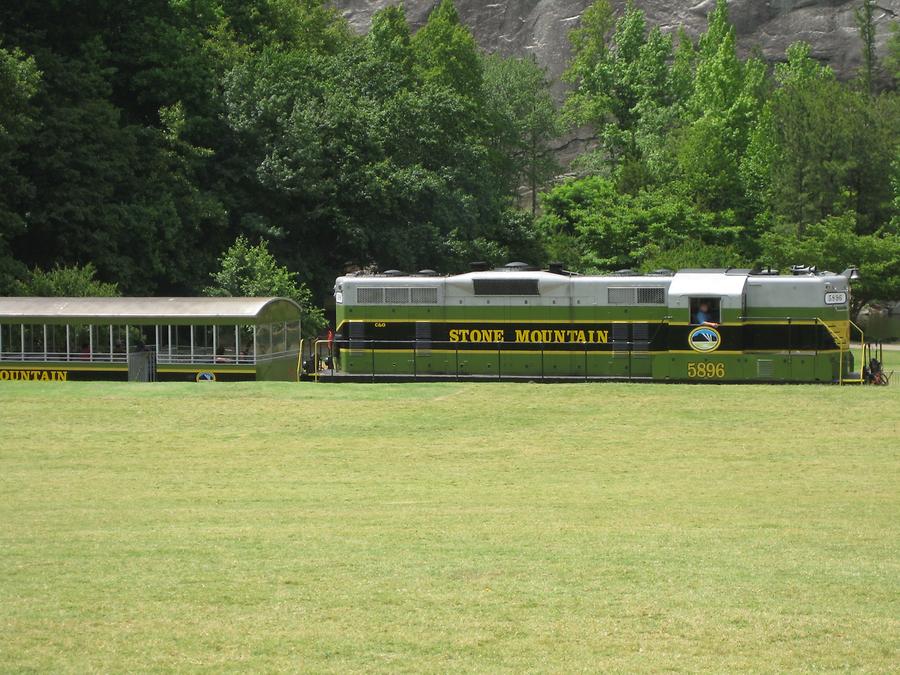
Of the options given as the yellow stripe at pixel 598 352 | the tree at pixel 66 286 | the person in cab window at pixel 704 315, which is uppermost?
the tree at pixel 66 286

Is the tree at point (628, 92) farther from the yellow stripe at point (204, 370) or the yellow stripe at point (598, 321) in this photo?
the yellow stripe at point (204, 370)

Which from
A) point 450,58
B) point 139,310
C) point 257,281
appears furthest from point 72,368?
point 450,58

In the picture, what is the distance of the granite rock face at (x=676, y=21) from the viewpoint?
436ft

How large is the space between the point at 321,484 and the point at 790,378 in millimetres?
21516

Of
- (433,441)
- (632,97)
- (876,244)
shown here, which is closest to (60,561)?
(433,441)

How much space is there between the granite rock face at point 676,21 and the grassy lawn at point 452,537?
4217 inches

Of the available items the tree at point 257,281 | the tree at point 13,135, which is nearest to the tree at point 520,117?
the tree at point 257,281

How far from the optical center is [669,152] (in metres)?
90.9

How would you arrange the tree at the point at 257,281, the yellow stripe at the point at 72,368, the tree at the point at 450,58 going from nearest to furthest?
the yellow stripe at the point at 72,368
the tree at the point at 257,281
the tree at the point at 450,58

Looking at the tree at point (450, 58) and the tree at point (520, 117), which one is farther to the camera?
the tree at point (520, 117)

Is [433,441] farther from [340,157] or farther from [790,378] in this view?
[340,157]

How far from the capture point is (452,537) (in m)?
17.8

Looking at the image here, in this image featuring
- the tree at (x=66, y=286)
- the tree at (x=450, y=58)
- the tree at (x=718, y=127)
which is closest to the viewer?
the tree at (x=66, y=286)

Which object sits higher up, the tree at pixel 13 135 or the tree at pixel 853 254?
the tree at pixel 13 135
